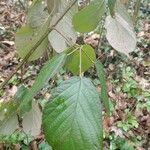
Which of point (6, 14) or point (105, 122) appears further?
point (6, 14)

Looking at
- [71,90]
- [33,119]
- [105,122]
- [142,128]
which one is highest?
[71,90]

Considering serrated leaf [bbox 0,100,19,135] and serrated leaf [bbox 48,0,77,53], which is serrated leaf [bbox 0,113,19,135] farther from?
serrated leaf [bbox 48,0,77,53]

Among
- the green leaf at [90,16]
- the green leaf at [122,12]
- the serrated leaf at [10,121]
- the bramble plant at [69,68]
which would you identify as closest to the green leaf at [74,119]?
the bramble plant at [69,68]

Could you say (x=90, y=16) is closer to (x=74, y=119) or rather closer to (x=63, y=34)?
(x=63, y=34)

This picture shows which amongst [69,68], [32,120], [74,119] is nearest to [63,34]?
[69,68]

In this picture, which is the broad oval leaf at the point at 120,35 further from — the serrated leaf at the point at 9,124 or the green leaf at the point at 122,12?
the serrated leaf at the point at 9,124

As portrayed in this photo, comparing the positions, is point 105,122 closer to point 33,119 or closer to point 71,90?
point 33,119

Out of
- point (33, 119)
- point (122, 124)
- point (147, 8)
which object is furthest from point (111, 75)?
point (33, 119)

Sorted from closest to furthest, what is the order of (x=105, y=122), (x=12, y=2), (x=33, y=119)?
1. (x=33, y=119)
2. (x=105, y=122)
3. (x=12, y=2)
